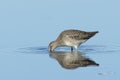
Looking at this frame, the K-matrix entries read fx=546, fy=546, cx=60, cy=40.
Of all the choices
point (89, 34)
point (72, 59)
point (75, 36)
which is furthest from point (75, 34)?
point (72, 59)

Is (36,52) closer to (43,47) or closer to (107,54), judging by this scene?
(43,47)

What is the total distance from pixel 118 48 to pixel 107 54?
748mm

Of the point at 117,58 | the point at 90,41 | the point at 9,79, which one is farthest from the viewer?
the point at 90,41

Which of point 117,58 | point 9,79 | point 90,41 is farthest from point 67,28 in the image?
point 9,79

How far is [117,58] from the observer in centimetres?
1234

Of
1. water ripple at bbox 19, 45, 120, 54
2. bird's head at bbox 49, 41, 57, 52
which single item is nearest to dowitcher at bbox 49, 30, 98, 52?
bird's head at bbox 49, 41, 57, 52

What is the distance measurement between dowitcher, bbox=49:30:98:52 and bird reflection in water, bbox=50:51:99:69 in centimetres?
73

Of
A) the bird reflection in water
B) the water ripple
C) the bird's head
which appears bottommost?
the bird reflection in water

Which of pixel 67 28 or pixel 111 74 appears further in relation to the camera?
pixel 67 28

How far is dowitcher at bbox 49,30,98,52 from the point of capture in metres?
14.5

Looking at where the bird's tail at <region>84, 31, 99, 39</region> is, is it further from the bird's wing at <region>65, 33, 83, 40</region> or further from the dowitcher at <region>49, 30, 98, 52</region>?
the bird's wing at <region>65, 33, 83, 40</region>

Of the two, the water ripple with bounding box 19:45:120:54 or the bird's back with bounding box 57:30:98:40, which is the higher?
the bird's back with bounding box 57:30:98:40

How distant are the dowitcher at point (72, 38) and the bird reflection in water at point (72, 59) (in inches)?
28.8

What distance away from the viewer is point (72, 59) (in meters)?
12.5
